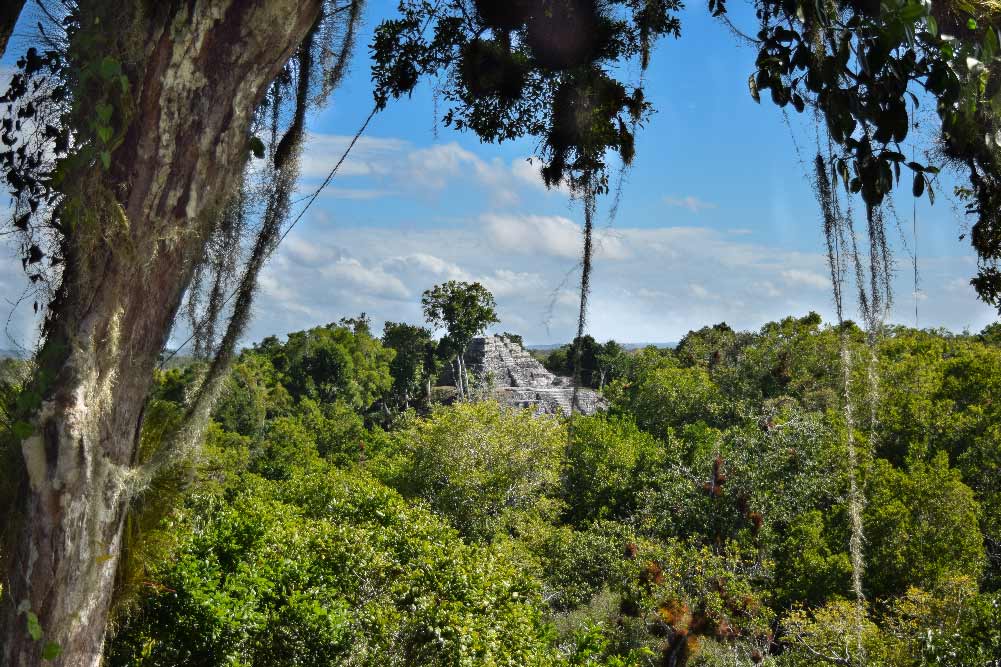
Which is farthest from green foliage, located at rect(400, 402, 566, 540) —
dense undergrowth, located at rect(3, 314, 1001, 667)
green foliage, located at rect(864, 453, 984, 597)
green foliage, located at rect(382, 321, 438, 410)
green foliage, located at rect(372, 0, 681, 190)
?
green foliage, located at rect(382, 321, 438, 410)

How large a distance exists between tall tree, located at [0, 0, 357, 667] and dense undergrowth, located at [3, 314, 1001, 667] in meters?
0.30

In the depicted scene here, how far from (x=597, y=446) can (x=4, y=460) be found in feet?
62.4

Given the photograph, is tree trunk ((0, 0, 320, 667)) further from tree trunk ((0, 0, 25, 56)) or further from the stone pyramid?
the stone pyramid

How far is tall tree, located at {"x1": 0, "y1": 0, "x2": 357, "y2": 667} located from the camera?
64.8 inches

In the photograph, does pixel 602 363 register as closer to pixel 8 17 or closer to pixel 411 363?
pixel 411 363

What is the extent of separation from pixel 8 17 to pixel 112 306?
1.01m

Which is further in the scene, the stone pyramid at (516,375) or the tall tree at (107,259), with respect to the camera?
the stone pyramid at (516,375)

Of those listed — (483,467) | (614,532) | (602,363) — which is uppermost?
(602,363)

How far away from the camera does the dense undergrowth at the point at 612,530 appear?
5.73 m

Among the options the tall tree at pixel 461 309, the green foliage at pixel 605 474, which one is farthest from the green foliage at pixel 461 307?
the green foliage at pixel 605 474

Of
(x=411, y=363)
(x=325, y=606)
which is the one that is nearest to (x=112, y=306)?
(x=325, y=606)

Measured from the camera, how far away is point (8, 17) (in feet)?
6.77

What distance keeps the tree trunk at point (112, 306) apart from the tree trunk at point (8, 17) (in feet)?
1.98

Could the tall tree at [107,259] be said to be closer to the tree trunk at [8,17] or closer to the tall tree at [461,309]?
the tree trunk at [8,17]
